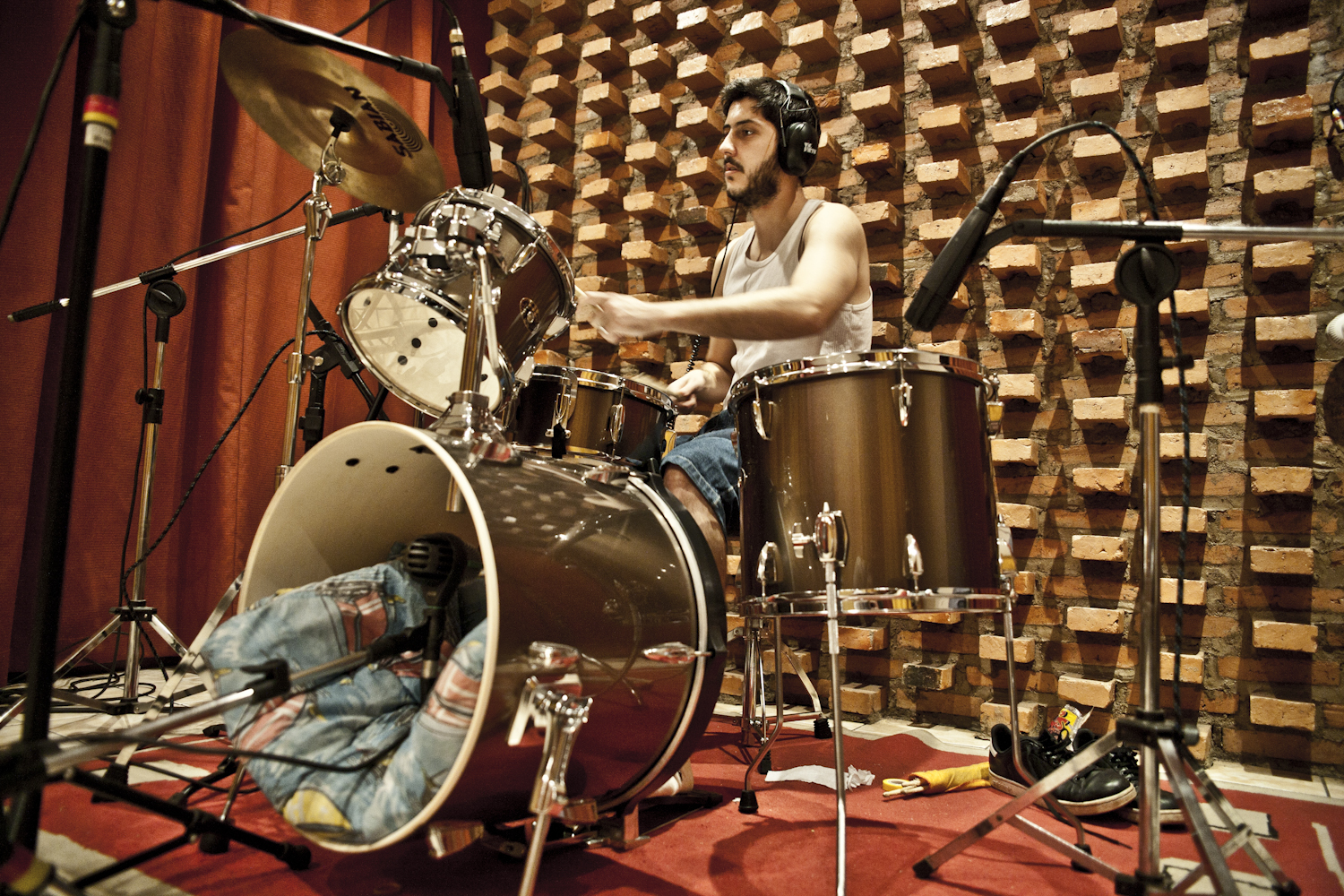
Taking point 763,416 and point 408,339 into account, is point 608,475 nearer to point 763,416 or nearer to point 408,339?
point 763,416

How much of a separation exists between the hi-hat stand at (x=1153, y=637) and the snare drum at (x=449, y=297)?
769mm

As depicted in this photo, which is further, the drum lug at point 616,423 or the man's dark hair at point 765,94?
the man's dark hair at point 765,94

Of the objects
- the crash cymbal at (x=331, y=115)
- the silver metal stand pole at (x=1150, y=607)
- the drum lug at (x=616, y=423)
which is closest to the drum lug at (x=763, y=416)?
the drum lug at (x=616, y=423)

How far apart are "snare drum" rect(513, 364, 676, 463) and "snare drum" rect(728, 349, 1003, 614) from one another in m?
0.59

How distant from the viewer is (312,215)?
2.07 metres

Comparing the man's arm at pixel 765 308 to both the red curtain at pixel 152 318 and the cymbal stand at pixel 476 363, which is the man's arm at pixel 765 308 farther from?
the red curtain at pixel 152 318

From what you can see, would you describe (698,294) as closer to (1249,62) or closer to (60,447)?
(1249,62)

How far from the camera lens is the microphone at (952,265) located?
1280 mm

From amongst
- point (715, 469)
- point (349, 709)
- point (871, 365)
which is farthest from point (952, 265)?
point (349, 709)

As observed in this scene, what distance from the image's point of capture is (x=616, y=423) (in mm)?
2123

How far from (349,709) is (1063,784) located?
1517 millimetres

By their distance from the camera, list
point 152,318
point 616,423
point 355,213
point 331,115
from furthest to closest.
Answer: point 152,318 < point 355,213 < point 616,423 < point 331,115

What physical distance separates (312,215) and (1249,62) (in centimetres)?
267

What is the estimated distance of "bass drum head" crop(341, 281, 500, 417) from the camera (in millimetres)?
1605
